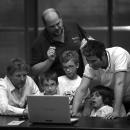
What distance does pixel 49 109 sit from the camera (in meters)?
3.17

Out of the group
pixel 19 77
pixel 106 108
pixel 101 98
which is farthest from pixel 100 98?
pixel 19 77

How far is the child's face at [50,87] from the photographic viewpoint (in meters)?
4.04

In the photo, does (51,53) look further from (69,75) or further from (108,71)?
(108,71)

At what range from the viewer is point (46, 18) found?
4.17m

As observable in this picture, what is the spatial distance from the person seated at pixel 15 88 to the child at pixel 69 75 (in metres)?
0.26

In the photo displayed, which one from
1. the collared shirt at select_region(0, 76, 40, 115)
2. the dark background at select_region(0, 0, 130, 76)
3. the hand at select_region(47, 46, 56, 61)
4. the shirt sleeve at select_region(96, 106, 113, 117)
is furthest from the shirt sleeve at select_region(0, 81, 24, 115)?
the dark background at select_region(0, 0, 130, 76)

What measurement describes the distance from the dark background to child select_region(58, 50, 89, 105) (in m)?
2.12

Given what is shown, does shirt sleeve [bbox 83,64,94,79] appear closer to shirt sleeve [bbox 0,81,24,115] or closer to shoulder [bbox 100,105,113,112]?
shoulder [bbox 100,105,113,112]

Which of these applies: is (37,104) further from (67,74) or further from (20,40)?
(20,40)

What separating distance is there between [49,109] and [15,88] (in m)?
1.10

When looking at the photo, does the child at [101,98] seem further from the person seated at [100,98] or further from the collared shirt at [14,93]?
the collared shirt at [14,93]

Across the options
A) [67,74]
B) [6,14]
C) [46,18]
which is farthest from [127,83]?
[6,14]

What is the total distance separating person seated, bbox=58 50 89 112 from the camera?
13.6ft

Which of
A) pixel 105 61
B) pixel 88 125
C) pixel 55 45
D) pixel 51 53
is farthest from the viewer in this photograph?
pixel 55 45
